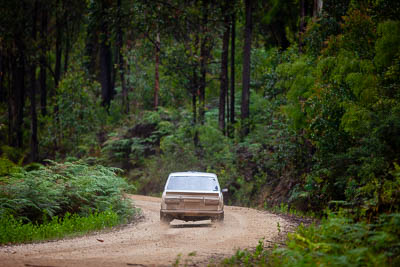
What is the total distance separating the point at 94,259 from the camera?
29.3 feet

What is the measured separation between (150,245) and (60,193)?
207 inches

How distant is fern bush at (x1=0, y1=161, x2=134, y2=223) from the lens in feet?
45.2

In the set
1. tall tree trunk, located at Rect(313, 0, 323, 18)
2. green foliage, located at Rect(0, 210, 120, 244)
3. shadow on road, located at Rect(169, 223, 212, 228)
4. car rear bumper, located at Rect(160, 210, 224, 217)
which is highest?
tall tree trunk, located at Rect(313, 0, 323, 18)

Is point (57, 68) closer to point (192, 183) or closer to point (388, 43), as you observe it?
point (192, 183)

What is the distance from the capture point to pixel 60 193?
1491 centimetres

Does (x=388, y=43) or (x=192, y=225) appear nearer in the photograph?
(x=388, y=43)

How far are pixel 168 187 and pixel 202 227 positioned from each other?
1.64 meters

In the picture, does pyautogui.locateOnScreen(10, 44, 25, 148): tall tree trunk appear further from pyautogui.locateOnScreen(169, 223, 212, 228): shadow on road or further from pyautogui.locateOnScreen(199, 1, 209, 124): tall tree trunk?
pyautogui.locateOnScreen(169, 223, 212, 228): shadow on road

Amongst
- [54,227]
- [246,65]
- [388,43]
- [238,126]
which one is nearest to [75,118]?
[238,126]

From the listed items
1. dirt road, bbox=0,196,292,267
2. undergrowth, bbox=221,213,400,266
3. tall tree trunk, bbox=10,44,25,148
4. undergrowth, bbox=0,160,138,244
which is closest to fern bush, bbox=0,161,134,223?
undergrowth, bbox=0,160,138,244

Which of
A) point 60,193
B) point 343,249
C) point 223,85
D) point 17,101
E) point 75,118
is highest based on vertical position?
point 223,85

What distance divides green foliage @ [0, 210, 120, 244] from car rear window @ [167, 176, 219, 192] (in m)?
2.12

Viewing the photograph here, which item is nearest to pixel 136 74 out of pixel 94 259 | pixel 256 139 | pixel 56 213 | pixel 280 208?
pixel 256 139

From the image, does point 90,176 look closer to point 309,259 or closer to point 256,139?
point 309,259
